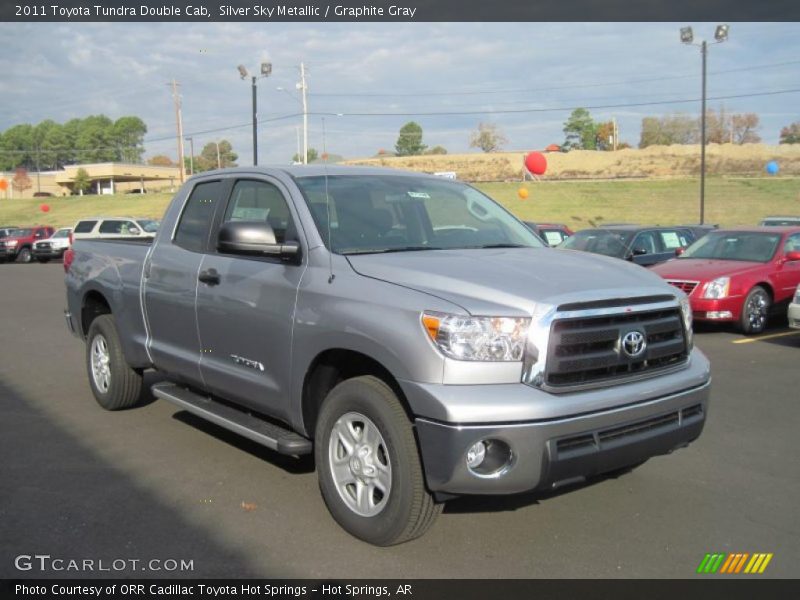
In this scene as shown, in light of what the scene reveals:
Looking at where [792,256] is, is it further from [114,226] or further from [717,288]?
[114,226]

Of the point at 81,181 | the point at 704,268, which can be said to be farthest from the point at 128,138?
the point at 704,268

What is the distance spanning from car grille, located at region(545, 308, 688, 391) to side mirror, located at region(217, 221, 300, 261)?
5.47ft

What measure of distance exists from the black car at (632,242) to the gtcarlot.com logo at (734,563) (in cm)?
1090

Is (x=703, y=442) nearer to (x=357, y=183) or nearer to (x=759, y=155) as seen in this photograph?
(x=357, y=183)

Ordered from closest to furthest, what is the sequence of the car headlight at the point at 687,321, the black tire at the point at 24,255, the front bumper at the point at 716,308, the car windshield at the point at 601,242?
the car headlight at the point at 687,321, the front bumper at the point at 716,308, the car windshield at the point at 601,242, the black tire at the point at 24,255

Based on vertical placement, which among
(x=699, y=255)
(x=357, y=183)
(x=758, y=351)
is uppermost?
(x=357, y=183)

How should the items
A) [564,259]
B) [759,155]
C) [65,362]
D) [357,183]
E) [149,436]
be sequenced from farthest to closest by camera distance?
[759,155] → [65,362] → [149,436] → [357,183] → [564,259]

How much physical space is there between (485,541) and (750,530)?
1.47 meters

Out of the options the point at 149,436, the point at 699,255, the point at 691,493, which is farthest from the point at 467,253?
the point at 699,255

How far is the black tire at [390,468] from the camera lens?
12.4 feet

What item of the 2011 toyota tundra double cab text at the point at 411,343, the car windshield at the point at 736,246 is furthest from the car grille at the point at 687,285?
the 2011 toyota tundra double cab text at the point at 411,343

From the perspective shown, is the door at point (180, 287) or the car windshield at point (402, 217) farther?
the door at point (180, 287)

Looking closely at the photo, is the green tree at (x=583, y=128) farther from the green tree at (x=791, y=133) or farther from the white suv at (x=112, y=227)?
the white suv at (x=112, y=227)

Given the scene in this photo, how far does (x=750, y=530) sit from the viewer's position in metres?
4.27
